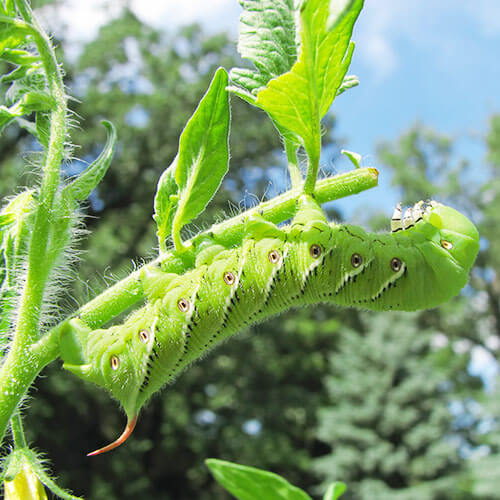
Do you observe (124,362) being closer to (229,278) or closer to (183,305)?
(183,305)

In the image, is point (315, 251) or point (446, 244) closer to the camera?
point (315, 251)

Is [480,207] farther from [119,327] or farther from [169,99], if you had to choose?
[119,327]

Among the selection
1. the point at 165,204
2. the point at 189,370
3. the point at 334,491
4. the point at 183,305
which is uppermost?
the point at 165,204

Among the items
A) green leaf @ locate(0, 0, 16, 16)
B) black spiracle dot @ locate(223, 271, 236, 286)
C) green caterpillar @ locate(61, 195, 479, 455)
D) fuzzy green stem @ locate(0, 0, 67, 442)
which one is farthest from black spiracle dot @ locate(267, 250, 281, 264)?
green leaf @ locate(0, 0, 16, 16)

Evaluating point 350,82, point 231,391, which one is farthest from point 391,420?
point 350,82

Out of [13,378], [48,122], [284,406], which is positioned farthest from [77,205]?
[284,406]

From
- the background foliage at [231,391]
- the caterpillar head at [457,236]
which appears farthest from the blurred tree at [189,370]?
the caterpillar head at [457,236]

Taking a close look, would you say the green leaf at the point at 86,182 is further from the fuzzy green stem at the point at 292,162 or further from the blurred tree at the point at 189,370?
the blurred tree at the point at 189,370
